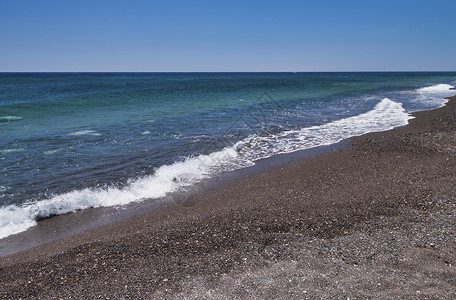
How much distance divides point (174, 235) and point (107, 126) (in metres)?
15.3

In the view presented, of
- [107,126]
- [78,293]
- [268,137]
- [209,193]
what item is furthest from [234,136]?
[78,293]

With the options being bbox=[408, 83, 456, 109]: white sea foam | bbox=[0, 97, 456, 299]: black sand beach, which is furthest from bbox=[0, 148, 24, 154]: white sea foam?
bbox=[408, 83, 456, 109]: white sea foam

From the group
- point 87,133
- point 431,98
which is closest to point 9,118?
point 87,133

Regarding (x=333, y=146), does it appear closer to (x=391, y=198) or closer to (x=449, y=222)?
(x=391, y=198)

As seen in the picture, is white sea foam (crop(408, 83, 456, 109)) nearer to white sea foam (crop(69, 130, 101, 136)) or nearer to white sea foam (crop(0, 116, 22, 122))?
white sea foam (crop(69, 130, 101, 136))

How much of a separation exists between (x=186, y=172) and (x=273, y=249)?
5.85 metres

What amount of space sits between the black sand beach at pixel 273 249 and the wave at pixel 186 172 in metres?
0.70

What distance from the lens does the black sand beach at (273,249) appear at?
466cm

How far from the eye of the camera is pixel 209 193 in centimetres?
909

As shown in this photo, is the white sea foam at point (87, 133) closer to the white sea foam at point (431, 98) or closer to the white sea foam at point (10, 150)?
the white sea foam at point (10, 150)

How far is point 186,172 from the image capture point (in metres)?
10.9

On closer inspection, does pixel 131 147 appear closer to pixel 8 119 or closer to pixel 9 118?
pixel 8 119

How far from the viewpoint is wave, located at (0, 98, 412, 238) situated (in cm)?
797

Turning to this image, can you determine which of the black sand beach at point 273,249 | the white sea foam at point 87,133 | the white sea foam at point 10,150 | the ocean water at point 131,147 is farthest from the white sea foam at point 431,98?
the white sea foam at point 10,150
